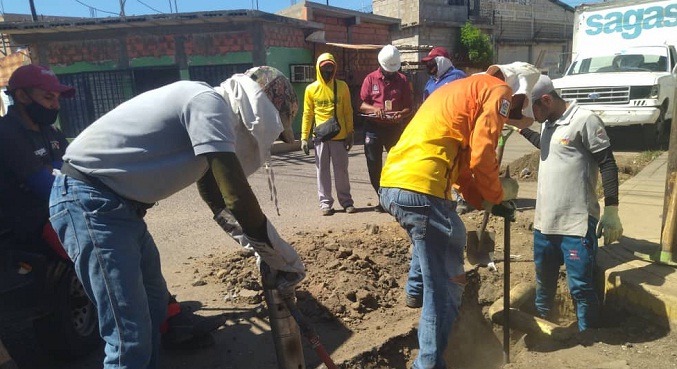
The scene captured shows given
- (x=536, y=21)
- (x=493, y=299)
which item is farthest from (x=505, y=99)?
(x=536, y=21)

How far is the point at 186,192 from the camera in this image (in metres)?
8.05

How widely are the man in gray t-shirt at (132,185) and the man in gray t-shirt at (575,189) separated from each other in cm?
206

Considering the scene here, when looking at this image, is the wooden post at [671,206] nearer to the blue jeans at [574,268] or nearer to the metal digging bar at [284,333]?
the blue jeans at [574,268]

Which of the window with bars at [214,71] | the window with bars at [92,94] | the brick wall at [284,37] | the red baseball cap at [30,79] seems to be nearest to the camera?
the red baseball cap at [30,79]

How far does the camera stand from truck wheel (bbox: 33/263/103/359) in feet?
10.1

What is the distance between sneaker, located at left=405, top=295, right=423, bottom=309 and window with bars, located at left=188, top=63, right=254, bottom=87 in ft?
32.7

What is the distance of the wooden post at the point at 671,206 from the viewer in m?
3.57

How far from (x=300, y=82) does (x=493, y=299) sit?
1066 centimetres

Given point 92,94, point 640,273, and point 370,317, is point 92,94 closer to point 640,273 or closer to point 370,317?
point 370,317

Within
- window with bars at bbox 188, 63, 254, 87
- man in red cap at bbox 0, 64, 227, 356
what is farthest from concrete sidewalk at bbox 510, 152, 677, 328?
window with bars at bbox 188, 63, 254, 87

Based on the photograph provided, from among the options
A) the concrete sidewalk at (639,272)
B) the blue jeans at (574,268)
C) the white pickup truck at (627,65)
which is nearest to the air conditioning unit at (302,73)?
the white pickup truck at (627,65)

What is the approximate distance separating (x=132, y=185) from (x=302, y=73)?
39.8 feet

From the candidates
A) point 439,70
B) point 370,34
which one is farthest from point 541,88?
point 370,34

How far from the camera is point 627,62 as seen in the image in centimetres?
1159
